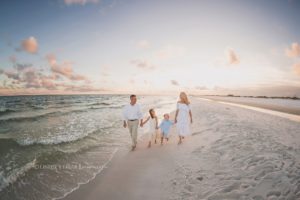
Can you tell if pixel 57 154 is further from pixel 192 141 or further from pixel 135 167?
pixel 192 141

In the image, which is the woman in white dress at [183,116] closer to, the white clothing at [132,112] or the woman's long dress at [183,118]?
the woman's long dress at [183,118]

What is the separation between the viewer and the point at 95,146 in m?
9.41

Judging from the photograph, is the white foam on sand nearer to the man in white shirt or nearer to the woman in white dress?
the woman in white dress

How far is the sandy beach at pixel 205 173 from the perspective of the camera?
4163 mm

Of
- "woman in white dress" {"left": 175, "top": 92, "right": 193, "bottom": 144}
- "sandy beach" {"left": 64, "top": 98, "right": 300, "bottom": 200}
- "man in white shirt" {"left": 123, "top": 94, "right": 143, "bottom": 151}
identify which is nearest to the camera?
"sandy beach" {"left": 64, "top": 98, "right": 300, "bottom": 200}

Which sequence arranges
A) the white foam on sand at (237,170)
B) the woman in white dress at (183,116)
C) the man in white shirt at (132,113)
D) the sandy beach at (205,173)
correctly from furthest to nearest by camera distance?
the woman in white dress at (183,116)
the man in white shirt at (132,113)
the sandy beach at (205,173)
the white foam on sand at (237,170)

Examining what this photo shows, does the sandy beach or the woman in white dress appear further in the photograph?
the woman in white dress

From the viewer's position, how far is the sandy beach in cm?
416

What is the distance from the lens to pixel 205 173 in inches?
203

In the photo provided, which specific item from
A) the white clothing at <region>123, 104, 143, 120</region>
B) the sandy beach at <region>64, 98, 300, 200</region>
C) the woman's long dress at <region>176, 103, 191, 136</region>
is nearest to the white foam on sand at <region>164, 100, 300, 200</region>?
the sandy beach at <region>64, 98, 300, 200</region>

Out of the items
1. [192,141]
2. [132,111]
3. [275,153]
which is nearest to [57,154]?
[132,111]

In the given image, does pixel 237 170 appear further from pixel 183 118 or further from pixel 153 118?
pixel 153 118

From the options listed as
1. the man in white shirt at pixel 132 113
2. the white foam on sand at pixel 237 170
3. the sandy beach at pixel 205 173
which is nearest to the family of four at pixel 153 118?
the man in white shirt at pixel 132 113

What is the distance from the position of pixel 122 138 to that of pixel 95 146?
1.96 metres
